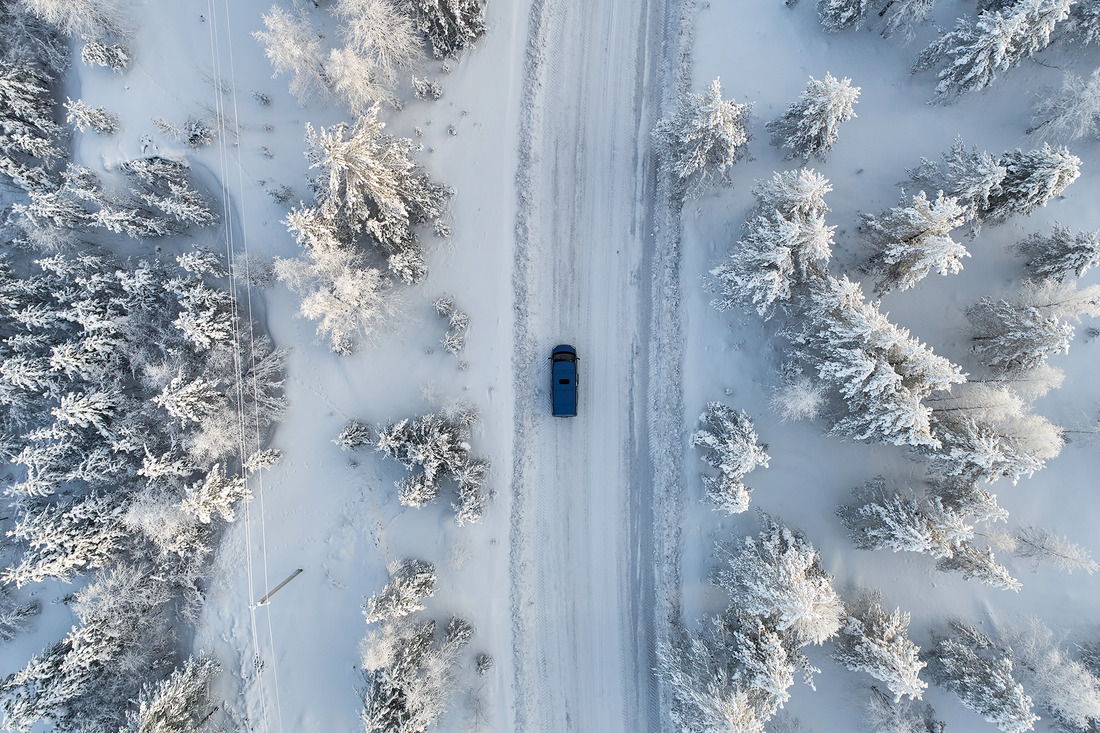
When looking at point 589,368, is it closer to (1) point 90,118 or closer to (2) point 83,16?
(1) point 90,118

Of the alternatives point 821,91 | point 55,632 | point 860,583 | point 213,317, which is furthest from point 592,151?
point 55,632

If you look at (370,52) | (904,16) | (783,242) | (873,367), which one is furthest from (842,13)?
(370,52)

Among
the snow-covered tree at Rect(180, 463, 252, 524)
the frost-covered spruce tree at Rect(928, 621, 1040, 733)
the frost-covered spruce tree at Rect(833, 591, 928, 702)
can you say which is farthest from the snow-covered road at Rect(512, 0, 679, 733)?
the snow-covered tree at Rect(180, 463, 252, 524)

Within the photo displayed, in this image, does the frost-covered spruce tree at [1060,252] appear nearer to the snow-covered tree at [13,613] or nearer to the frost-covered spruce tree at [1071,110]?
the frost-covered spruce tree at [1071,110]

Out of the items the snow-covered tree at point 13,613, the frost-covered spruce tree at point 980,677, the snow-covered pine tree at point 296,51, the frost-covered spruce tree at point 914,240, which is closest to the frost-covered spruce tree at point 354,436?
the snow-covered pine tree at point 296,51

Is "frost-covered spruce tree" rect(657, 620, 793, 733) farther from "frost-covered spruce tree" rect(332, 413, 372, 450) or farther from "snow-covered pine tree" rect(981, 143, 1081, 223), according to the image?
"snow-covered pine tree" rect(981, 143, 1081, 223)

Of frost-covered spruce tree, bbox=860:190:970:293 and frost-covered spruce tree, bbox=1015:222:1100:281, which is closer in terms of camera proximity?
frost-covered spruce tree, bbox=860:190:970:293

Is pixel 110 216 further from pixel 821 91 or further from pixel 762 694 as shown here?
pixel 762 694

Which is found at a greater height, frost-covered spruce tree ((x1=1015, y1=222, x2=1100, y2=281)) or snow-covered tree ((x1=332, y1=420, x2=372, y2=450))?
frost-covered spruce tree ((x1=1015, y1=222, x2=1100, y2=281))
